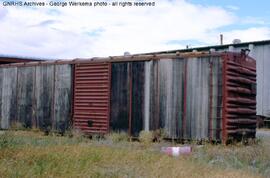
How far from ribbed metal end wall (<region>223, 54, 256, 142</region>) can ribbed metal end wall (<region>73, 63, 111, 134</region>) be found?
4.71 metres

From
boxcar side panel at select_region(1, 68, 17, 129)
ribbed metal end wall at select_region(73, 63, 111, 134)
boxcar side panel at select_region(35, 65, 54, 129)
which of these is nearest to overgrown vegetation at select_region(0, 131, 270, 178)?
ribbed metal end wall at select_region(73, 63, 111, 134)

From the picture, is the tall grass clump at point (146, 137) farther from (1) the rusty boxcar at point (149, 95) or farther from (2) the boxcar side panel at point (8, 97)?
(2) the boxcar side panel at point (8, 97)

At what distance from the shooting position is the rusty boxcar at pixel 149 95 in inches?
594

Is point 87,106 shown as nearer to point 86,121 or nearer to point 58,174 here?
point 86,121

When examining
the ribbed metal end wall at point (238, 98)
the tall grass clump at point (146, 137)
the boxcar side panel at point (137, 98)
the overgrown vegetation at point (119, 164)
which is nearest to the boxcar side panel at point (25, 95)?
the boxcar side panel at point (137, 98)

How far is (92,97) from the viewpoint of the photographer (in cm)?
1803

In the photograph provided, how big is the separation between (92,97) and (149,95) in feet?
8.52

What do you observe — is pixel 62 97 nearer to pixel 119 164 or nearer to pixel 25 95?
pixel 25 95

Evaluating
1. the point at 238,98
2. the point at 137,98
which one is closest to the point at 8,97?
the point at 137,98

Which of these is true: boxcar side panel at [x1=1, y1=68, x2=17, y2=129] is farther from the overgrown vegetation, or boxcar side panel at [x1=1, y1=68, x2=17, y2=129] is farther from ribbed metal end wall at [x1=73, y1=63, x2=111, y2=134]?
the overgrown vegetation

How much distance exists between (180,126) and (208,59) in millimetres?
2398

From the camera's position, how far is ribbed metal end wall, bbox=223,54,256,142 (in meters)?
14.8

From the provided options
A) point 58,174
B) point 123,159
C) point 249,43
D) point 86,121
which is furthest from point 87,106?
point 249,43

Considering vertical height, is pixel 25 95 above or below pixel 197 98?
above
